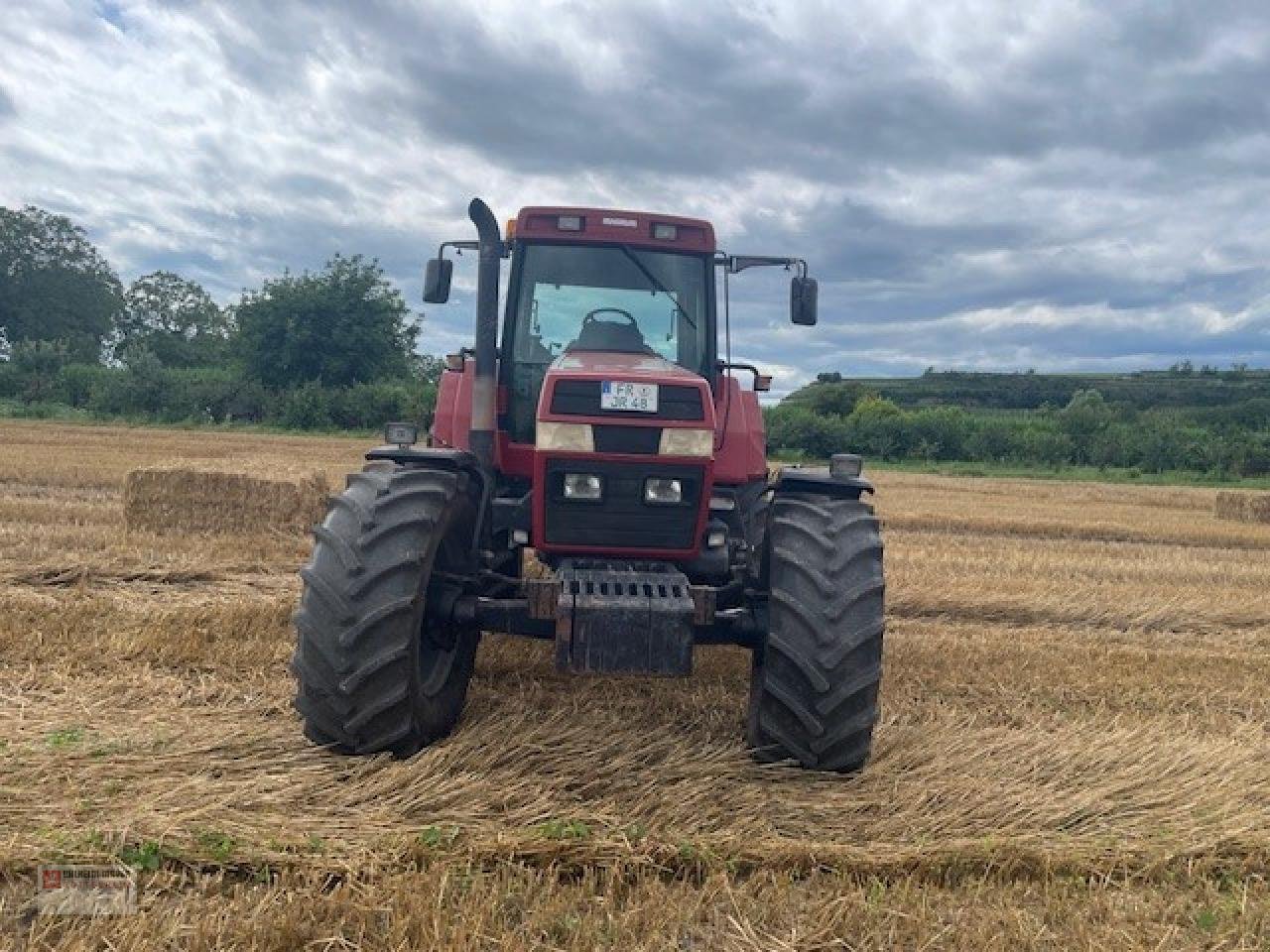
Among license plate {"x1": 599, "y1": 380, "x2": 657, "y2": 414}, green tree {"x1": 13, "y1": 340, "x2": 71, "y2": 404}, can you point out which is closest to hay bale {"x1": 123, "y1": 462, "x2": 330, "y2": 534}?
license plate {"x1": 599, "y1": 380, "x2": 657, "y2": 414}

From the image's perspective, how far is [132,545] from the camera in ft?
29.6

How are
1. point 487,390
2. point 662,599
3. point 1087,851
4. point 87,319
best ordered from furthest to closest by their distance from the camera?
point 87,319 < point 487,390 < point 662,599 < point 1087,851

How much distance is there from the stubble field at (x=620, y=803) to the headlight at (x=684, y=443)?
4.44 ft

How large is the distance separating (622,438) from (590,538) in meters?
0.50

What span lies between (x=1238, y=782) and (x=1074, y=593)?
4.99 meters

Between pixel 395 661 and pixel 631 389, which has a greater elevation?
pixel 631 389

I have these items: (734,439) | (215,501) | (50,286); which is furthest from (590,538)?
(50,286)

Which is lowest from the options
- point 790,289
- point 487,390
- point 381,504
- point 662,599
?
point 662,599

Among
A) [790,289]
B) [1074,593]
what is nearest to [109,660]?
[790,289]

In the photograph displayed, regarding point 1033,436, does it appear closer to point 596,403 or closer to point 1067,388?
point 1067,388

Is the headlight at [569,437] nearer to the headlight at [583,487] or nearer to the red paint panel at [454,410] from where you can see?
the headlight at [583,487]

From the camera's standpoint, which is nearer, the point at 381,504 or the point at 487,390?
the point at 381,504

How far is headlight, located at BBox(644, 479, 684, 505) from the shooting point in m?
4.49

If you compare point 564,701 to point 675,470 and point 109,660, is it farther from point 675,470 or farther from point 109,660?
point 109,660
